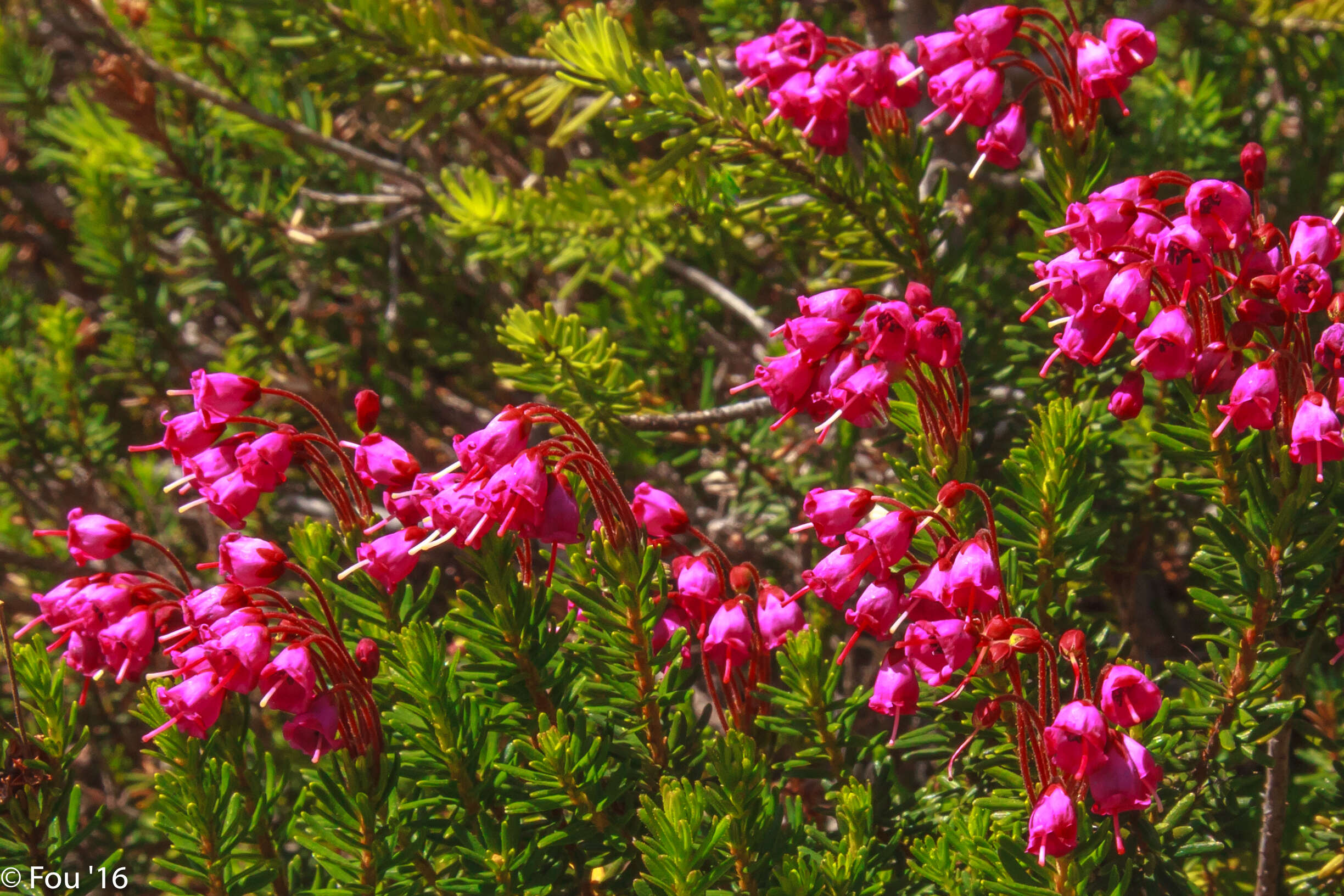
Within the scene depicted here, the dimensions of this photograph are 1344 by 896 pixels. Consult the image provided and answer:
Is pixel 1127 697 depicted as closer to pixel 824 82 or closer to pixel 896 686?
pixel 896 686

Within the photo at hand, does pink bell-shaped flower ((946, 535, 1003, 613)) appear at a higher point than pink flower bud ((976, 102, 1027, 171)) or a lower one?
lower

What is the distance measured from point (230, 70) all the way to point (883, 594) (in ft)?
7.21

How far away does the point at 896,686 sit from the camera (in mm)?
1146

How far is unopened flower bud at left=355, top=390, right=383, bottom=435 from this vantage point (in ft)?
4.30

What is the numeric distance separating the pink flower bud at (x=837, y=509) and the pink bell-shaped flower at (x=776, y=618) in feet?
0.40

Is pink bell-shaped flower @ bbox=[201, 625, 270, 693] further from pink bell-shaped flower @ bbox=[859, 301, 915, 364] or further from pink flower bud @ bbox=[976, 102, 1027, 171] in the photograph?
pink flower bud @ bbox=[976, 102, 1027, 171]

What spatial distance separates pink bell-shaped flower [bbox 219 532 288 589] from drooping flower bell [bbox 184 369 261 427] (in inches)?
6.3

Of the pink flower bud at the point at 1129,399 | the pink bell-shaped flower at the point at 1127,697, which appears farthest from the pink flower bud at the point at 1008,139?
the pink bell-shaped flower at the point at 1127,697

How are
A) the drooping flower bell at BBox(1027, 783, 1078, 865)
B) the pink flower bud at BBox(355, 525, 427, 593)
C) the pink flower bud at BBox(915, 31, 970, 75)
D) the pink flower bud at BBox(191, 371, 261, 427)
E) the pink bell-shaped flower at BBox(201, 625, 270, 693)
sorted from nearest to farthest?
the drooping flower bell at BBox(1027, 783, 1078, 865) < the pink bell-shaped flower at BBox(201, 625, 270, 693) < the pink flower bud at BBox(355, 525, 427, 593) < the pink flower bud at BBox(191, 371, 261, 427) < the pink flower bud at BBox(915, 31, 970, 75)

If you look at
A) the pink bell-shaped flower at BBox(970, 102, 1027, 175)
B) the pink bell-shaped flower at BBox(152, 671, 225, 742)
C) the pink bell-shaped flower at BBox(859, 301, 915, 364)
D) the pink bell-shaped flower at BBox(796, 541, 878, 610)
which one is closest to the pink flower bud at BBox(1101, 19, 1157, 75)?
the pink bell-shaped flower at BBox(970, 102, 1027, 175)

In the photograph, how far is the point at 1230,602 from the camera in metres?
1.24

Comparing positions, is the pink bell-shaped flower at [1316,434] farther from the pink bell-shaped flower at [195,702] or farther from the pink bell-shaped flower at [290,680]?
the pink bell-shaped flower at [195,702]

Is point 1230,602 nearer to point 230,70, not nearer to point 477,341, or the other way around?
point 477,341

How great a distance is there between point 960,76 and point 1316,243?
483 mm
